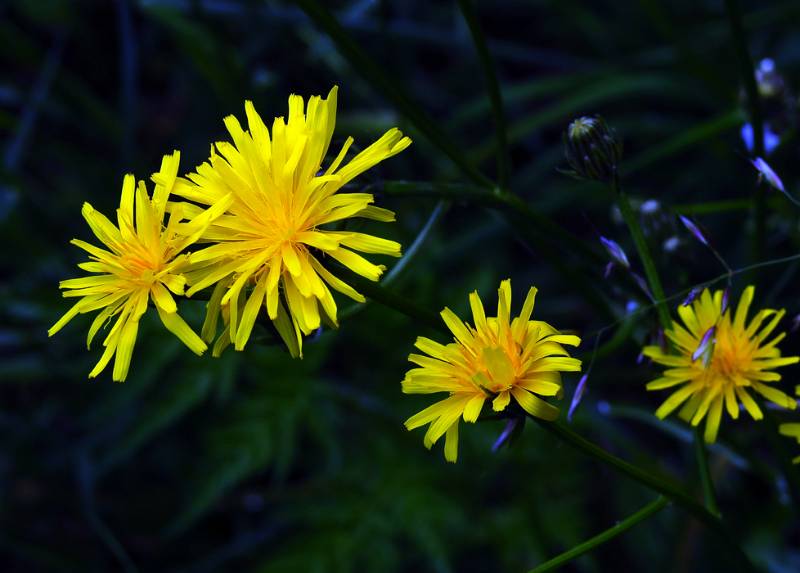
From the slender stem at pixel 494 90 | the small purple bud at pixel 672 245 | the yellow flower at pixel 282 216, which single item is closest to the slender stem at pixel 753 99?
the small purple bud at pixel 672 245

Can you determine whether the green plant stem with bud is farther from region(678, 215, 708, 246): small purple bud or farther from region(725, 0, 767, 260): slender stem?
region(725, 0, 767, 260): slender stem

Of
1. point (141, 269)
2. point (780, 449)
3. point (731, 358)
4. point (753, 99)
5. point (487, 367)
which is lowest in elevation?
point (780, 449)

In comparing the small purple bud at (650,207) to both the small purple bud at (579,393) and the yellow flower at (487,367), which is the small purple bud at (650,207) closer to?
the small purple bud at (579,393)

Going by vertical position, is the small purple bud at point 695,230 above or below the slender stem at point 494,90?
below

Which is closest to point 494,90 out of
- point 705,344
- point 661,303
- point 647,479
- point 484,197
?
point 484,197

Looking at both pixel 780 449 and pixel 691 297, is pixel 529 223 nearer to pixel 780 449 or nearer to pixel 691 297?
pixel 691 297

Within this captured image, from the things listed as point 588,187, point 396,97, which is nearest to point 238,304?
point 396,97
